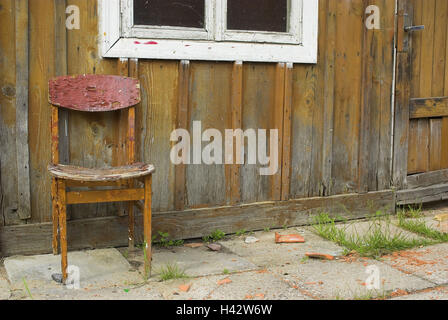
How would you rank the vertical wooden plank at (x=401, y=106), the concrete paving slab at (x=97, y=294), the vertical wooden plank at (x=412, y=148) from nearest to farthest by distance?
the concrete paving slab at (x=97, y=294), the vertical wooden plank at (x=401, y=106), the vertical wooden plank at (x=412, y=148)

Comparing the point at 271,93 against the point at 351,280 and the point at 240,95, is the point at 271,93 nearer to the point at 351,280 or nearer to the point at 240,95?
the point at 240,95

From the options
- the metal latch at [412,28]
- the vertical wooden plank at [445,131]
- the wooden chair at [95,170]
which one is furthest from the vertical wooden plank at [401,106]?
the wooden chair at [95,170]

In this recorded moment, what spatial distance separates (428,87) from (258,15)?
181 centimetres

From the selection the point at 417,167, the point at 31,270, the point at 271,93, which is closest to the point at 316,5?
the point at 271,93

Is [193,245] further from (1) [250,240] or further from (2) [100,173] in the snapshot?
(2) [100,173]

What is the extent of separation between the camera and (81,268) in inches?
135

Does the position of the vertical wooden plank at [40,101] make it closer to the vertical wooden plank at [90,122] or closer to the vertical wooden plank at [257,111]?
the vertical wooden plank at [90,122]

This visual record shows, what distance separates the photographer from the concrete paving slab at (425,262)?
3.41 meters

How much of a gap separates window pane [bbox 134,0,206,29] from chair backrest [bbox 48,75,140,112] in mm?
466

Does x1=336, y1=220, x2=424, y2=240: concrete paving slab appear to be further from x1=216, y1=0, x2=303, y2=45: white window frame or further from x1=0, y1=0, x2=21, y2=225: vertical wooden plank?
x1=0, y1=0, x2=21, y2=225: vertical wooden plank

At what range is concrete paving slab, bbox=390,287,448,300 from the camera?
9.93ft

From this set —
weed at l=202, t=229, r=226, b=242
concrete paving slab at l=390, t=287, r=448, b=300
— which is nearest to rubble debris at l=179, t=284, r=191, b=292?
weed at l=202, t=229, r=226, b=242

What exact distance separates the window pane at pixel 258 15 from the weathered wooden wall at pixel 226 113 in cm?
29

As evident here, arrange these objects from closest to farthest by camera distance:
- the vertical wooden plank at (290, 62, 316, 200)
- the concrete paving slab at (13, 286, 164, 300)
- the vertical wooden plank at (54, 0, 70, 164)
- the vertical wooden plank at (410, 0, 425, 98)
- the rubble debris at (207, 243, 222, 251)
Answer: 1. the concrete paving slab at (13, 286, 164, 300)
2. the vertical wooden plank at (54, 0, 70, 164)
3. the rubble debris at (207, 243, 222, 251)
4. the vertical wooden plank at (290, 62, 316, 200)
5. the vertical wooden plank at (410, 0, 425, 98)
